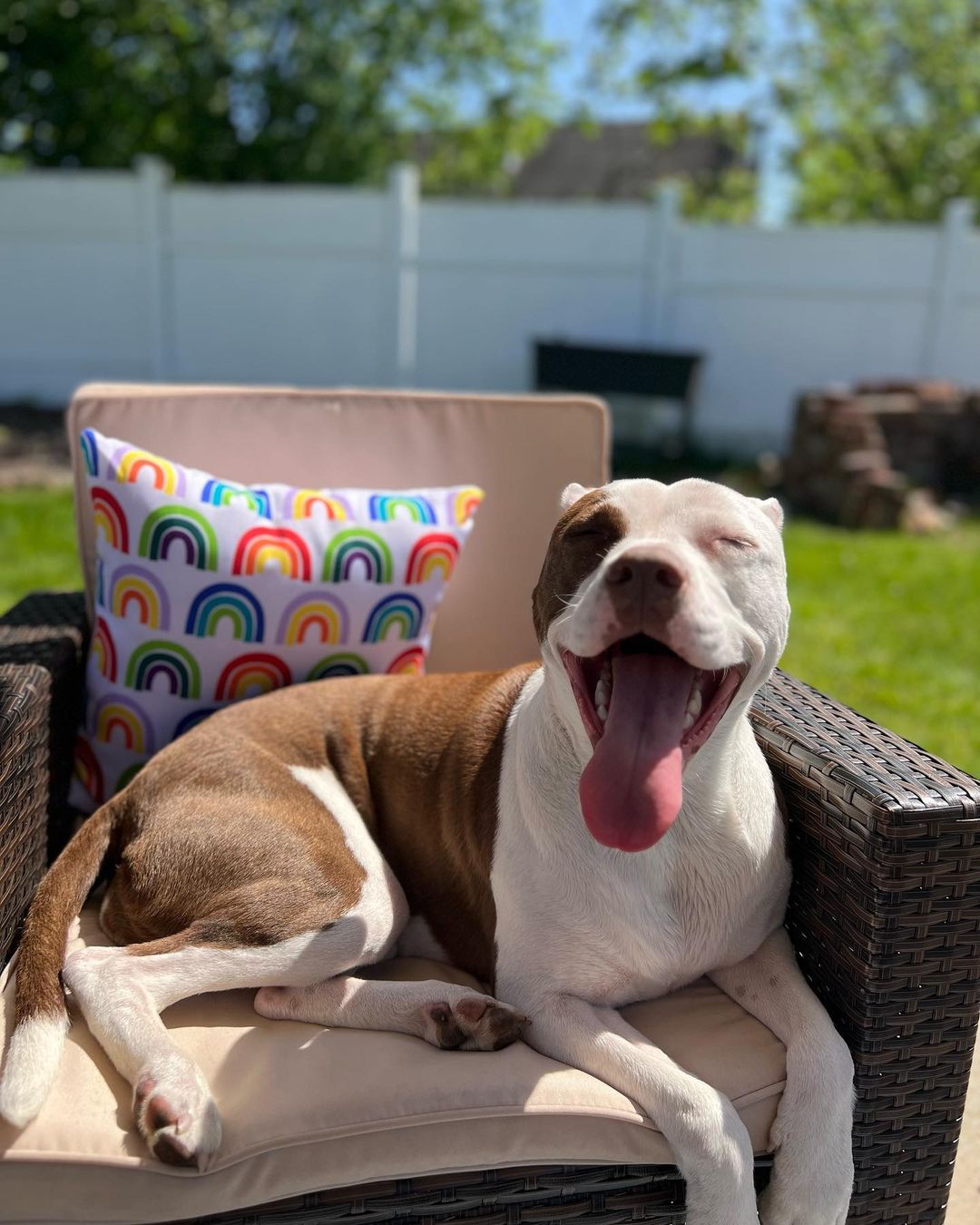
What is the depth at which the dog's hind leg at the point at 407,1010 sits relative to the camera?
1.94 metres

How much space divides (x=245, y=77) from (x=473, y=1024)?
13.3 m

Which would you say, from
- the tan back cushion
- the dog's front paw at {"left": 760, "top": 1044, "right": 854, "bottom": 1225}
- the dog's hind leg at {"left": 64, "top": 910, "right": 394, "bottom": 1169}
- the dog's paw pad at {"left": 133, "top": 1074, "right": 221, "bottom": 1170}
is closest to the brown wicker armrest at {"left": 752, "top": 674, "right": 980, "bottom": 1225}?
the dog's front paw at {"left": 760, "top": 1044, "right": 854, "bottom": 1225}

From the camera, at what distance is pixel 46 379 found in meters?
11.5

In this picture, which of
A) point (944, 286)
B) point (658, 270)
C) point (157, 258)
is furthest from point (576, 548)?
point (157, 258)

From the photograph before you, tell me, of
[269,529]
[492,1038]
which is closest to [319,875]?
[492,1038]

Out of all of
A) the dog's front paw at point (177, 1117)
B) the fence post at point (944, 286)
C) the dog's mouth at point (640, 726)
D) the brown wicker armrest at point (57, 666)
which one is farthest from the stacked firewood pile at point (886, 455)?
the dog's front paw at point (177, 1117)

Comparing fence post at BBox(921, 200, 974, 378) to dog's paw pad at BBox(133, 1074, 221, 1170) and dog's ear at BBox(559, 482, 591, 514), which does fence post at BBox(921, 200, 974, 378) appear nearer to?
dog's ear at BBox(559, 482, 591, 514)

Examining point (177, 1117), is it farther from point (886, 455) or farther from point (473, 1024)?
point (886, 455)

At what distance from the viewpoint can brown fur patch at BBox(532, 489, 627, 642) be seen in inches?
74.9

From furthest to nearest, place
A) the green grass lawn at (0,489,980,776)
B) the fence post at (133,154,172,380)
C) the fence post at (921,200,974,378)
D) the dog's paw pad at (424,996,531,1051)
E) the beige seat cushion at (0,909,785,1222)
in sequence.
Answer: the fence post at (133,154,172,380) → the fence post at (921,200,974,378) → the green grass lawn at (0,489,980,776) → the dog's paw pad at (424,996,531,1051) → the beige seat cushion at (0,909,785,1222)

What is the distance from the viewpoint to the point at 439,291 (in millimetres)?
11039

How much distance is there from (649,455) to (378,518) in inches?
305

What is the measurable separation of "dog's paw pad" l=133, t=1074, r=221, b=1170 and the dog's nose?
989mm

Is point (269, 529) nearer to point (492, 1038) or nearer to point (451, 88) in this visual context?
point (492, 1038)
